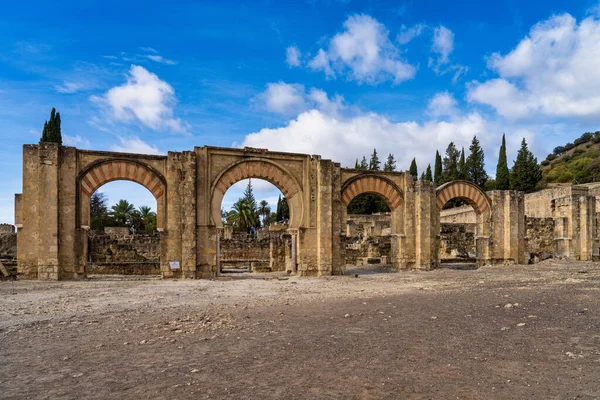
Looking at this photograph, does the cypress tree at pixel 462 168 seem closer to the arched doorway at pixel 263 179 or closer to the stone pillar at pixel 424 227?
the stone pillar at pixel 424 227

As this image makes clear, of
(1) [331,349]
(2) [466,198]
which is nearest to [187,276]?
(1) [331,349]

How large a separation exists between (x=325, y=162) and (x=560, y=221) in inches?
544

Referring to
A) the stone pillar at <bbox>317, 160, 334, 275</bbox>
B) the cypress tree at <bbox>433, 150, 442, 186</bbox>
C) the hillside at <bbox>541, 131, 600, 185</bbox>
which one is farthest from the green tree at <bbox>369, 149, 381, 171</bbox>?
the stone pillar at <bbox>317, 160, 334, 275</bbox>

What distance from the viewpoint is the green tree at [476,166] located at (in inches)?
1823

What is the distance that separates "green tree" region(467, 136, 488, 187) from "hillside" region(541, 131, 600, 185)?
655 centimetres

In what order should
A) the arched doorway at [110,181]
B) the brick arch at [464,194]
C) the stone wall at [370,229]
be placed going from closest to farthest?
1. the arched doorway at [110,181]
2. the brick arch at [464,194]
3. the stone wall at [370,229]

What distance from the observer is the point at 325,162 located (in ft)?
46.4

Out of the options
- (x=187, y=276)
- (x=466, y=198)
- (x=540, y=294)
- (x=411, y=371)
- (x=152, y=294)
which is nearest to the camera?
(x=411, y=371)

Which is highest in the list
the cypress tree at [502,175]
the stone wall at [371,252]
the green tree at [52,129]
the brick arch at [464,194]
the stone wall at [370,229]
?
the green tree at [52,129]

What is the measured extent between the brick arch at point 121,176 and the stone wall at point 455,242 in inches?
599

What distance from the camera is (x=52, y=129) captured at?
3053 cm

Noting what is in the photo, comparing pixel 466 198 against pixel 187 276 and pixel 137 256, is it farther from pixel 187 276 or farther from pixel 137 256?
pixel 137 256

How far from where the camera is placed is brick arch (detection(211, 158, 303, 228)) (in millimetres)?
13164

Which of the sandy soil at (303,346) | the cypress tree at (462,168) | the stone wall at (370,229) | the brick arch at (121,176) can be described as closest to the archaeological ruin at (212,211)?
the brick arch at (121,176)
